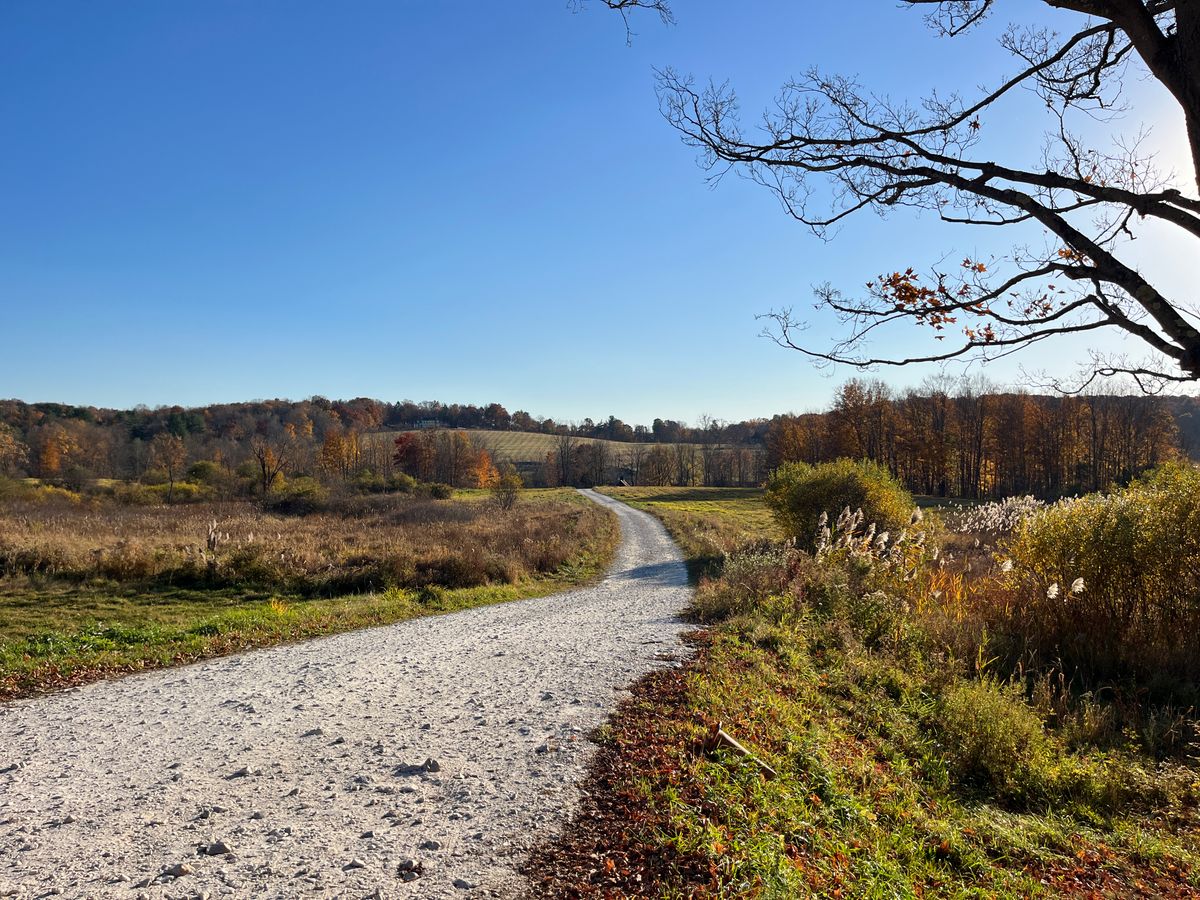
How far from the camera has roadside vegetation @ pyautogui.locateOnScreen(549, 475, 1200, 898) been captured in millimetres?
3568

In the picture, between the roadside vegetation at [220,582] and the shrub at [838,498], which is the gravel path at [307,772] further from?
the shrub at [838,498]

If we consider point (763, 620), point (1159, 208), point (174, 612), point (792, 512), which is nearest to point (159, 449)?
point (174, 612)

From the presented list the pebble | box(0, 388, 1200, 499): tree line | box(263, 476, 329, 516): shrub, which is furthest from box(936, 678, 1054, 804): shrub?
box(263, 476, 329, 516): shrub

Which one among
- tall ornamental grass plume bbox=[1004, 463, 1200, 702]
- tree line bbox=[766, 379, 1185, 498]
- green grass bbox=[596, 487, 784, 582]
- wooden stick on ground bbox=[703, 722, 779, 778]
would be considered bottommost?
green grass bbox=[596, 487, 784, 582]

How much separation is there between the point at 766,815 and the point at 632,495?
224ft

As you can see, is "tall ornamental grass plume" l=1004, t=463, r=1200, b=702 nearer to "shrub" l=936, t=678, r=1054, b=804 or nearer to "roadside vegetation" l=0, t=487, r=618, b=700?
"shrub" l=936, t=678, r=1054, b=804

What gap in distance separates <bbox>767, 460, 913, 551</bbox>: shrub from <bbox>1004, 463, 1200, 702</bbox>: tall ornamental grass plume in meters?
9.67

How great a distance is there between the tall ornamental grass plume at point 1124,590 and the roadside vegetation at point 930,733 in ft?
0.09

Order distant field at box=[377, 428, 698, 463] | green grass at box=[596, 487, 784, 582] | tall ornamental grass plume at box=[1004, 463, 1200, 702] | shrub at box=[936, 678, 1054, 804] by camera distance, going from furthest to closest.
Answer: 1. distant field at box=[377, 428, 698, 463]
2. green grass at box=[596, 487, 784, 582]
3. tall ornamental grass plume at box=[1004, 463, 1200, 702]
4. shrub at box=[936, 678, 1054, 804]

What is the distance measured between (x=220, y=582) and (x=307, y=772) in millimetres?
13846

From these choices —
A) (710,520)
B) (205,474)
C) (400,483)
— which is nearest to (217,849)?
(710,520)

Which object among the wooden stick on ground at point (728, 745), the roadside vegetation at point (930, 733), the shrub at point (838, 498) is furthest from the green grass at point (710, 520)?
the wooden stick on ground at point (728, 745)

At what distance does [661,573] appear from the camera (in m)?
20.5

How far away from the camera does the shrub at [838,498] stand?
19109 mm
